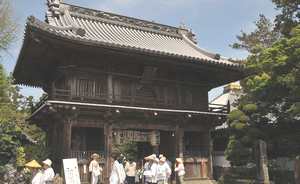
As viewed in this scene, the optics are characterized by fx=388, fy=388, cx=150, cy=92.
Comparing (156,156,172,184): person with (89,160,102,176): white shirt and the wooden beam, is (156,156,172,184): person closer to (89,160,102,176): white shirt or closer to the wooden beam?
(89,160,102,176): white shirt

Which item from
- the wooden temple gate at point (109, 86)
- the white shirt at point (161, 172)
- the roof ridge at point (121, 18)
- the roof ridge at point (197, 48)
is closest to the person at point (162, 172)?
the white shirt at point (161, 172)

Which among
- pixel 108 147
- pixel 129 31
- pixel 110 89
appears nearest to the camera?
pixel 108 147

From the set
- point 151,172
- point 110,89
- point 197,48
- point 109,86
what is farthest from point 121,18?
point 151,172

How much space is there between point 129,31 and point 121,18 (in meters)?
1.21

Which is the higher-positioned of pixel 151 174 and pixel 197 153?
pixel 197 153

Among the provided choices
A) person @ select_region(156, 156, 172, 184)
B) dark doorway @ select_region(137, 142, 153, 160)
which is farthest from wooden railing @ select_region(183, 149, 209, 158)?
person @ select_region(156, 156, 172, 184)

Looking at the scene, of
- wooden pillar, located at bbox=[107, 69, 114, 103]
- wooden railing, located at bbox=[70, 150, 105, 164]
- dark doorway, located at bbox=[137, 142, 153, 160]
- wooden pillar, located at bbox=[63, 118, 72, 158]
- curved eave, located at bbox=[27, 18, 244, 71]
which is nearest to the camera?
curved eave, located at bbox=[27, 18, 244, 71]

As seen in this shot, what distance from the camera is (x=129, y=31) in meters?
24.6

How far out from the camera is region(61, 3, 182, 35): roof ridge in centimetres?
2362

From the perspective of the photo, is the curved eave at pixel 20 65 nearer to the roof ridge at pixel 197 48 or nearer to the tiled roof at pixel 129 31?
the tiled roof at pixel 129 31

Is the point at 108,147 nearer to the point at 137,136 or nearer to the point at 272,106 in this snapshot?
the point at 137,136

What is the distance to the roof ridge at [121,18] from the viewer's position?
23.6m

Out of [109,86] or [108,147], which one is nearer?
[108,147]

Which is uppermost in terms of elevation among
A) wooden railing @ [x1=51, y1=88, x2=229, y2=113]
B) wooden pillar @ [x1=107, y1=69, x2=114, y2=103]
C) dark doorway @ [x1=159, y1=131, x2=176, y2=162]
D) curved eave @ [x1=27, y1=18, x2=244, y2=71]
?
curved eave @ [x1=27, y1=18, x2=244, y2=71]
